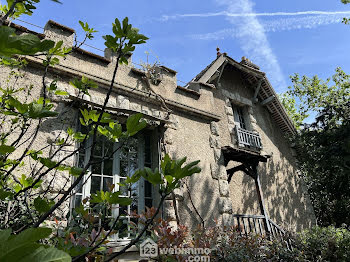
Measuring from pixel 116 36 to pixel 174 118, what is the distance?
4145mm

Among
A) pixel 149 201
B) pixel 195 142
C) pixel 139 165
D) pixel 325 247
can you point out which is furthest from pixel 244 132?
pixel 149 201

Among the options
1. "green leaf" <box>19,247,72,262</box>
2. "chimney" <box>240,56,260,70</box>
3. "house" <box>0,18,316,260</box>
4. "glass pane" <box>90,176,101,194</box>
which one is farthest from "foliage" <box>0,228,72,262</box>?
"chimney" <box>240,56,260,70</box>

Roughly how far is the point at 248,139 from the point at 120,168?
4229 millimetres

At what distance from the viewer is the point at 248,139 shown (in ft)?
23.5

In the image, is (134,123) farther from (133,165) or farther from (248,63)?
(248,63)

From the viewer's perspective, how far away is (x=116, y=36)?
3.52 ft

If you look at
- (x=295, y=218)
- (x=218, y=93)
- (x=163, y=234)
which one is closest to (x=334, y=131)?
(x=295, y=218)

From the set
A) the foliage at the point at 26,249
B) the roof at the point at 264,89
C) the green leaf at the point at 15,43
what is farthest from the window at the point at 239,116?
the foliage at the point at 26,249

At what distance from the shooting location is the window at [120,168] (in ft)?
13.0

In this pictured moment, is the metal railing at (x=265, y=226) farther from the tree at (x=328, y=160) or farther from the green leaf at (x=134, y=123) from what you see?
the green leaf at (x=134, y=123)

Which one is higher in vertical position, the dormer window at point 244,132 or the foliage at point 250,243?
the dormer window at point 244,132

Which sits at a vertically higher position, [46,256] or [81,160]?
[81,160]

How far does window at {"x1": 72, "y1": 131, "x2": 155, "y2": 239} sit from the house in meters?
0.02

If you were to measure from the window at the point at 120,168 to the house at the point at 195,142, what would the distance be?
0.06 ft
